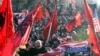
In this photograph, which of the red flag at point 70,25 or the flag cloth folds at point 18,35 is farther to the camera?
the red flag at point 70,25

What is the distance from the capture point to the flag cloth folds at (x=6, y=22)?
1773 millimetres

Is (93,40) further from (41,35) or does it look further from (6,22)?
(6,22)

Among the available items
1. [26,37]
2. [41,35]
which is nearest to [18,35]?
[26,37]

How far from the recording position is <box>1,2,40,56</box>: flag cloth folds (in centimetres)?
178

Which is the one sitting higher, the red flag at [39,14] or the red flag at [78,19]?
the red flag at [39,14]

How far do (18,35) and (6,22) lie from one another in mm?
124

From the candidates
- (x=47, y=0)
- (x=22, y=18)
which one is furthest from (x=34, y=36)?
(x=47, y=0)

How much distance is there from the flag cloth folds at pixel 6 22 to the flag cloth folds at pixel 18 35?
3 centimetres

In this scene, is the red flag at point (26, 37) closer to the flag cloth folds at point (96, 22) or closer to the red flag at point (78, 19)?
the red flag at point (78, 19)

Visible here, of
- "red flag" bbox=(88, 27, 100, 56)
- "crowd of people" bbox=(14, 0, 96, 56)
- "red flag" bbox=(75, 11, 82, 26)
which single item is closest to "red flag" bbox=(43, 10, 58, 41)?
"crowd of people" bbox=(14, 0, 96, 56)

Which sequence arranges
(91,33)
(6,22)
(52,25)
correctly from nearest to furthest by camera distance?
1. (6,22)
2. (52,25)
3. (91,33)

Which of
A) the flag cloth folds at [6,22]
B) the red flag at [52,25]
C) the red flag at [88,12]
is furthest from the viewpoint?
the red flag at [88,12]

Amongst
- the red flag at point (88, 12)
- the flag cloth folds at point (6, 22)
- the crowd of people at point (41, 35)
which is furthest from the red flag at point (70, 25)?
the flag cloth folds at point (6, 22)

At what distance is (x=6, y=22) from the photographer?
A: 5.85ft
